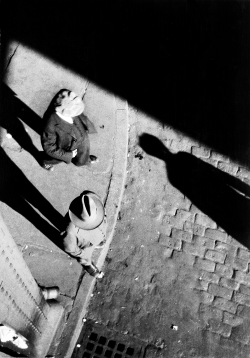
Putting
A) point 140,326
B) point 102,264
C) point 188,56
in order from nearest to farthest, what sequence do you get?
point 140,326, point 102,264, point 188,56

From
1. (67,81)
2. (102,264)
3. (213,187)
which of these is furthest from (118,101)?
(102,264)

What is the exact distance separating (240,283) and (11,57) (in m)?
5.28

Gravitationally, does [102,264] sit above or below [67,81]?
below

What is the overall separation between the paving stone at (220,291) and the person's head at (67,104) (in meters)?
3.12

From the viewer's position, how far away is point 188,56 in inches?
262

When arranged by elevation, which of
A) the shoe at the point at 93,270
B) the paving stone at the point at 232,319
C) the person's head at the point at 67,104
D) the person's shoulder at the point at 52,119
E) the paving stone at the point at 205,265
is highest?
the person's head at the point at 67,104

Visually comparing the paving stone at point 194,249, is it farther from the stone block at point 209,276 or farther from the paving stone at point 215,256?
the stone block at point 209,276

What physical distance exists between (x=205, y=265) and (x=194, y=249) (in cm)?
28

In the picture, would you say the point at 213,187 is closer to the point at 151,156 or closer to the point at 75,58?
the point at 151,156

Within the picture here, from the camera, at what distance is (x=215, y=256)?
5.39 m

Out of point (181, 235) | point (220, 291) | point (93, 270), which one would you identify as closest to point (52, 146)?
point (93, 270)

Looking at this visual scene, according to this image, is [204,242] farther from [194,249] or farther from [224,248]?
[224,248]

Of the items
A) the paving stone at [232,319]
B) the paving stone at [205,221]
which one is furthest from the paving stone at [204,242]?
the paving stone at [232,319]

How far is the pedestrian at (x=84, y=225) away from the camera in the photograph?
366 cm
